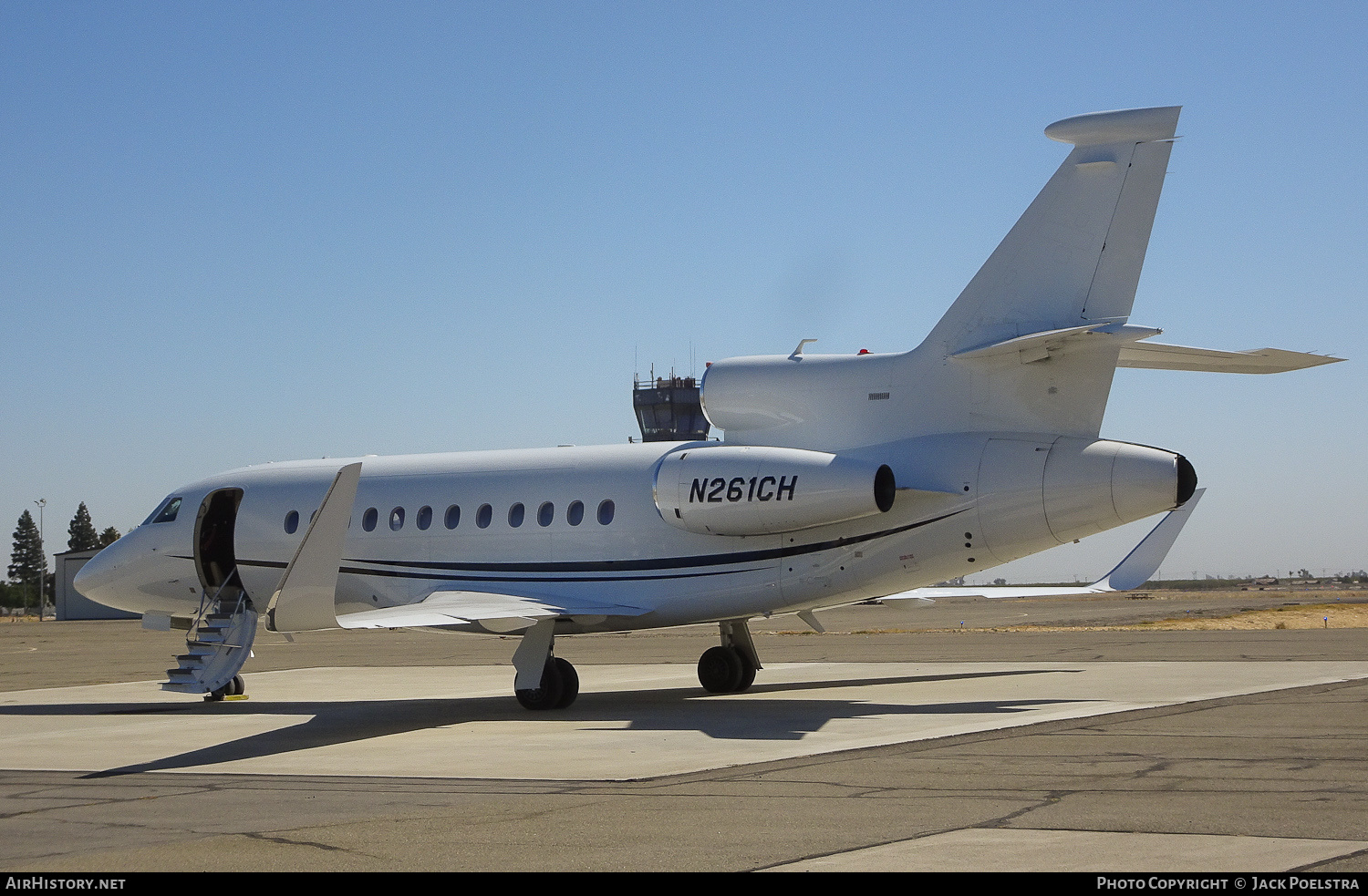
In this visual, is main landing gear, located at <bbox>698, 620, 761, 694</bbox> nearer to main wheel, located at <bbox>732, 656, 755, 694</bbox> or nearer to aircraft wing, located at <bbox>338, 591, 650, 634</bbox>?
main wheel, located at <bbox>732, 656, 755, 694</bbox>

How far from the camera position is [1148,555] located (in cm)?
2106

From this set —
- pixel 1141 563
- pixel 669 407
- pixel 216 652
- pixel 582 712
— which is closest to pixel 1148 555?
pixel 1141 563

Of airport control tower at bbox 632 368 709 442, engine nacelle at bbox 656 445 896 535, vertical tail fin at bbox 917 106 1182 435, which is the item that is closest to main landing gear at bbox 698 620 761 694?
engine nacelle at bbox 656 445 896 535

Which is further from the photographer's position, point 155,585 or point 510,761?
point 155,585

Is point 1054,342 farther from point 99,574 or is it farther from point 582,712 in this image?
point 99,574

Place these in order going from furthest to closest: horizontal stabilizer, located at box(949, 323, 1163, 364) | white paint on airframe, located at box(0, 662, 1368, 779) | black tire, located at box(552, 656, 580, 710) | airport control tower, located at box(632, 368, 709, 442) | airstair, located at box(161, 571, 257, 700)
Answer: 1. airport control tower, located at box(632, 368, 709, 442)
2. airstair, located at box(161, 571, 257, 700)
3. black tire, located at box(552, 656, 580, 710)
4. horizontal stabilizer, located at box(949, 323, 1163, 364)
5. white paint on airframe, located at box(0, 662, 1368, 779)

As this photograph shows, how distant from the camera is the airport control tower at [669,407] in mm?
57625

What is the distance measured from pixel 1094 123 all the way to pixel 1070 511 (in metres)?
4.37

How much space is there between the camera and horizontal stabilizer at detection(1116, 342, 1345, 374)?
1416cm

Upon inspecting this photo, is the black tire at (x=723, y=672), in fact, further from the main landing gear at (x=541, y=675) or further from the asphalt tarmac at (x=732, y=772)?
the main landing gear at (x=541, y=675)

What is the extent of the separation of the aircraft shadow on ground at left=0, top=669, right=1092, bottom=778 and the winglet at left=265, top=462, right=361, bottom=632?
1348 mm

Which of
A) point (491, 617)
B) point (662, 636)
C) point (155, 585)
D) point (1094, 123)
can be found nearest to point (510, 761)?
point (491, 617)

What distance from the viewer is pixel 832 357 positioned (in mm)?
17078
